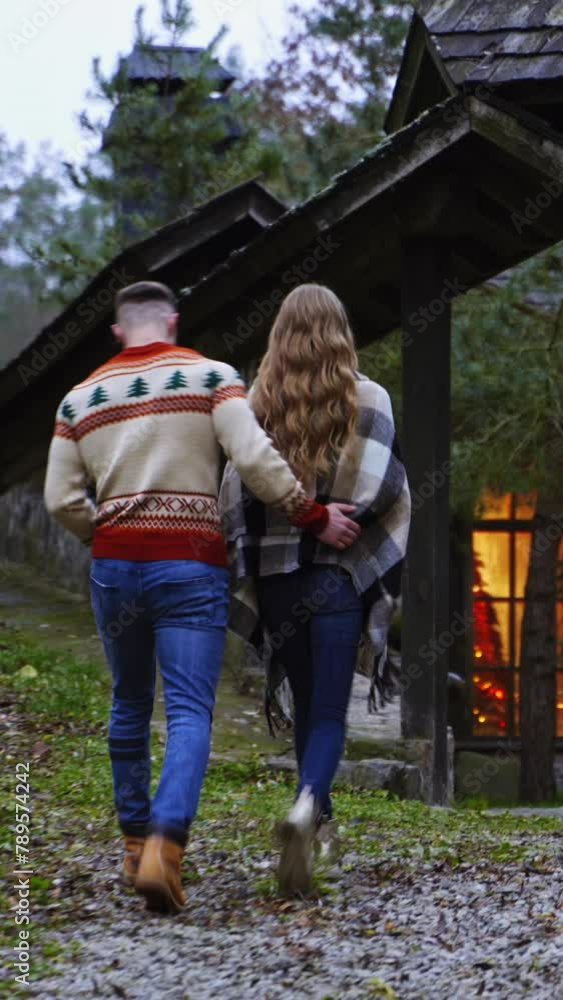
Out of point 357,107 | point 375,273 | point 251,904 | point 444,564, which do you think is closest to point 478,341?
point 375,273

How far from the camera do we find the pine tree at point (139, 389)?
4230mm

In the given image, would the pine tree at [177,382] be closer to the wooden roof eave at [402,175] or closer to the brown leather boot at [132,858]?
the brown leather boot at [132,858]

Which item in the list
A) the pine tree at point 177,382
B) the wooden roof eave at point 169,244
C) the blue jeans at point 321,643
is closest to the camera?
the pine tree at point 177,382

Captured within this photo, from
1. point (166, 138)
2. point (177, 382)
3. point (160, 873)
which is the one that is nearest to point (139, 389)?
point (177, 382)

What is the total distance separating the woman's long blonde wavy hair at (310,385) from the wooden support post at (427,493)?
2916 mm

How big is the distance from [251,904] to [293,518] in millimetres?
1133

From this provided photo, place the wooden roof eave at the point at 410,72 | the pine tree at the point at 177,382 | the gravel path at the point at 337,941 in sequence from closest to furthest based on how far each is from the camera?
the gravel path at the point at 337,941 < the pine tree at the point at 177,382 < the wooden roof eave at the point at 410,72

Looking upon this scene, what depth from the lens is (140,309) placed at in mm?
4379

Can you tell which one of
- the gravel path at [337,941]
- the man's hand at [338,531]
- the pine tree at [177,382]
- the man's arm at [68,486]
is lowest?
the gravel path at [337,941]

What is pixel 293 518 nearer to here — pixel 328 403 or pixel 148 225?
pixel 328 403

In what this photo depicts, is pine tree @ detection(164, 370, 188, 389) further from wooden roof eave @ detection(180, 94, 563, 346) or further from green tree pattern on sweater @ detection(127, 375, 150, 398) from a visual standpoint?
wooden roof eave @ detection(180, 94, 563, 346)

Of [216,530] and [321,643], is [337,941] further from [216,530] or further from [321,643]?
[216,530]

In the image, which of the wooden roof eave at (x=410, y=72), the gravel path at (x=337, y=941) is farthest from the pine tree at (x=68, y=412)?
the wooden roof eave at (x=410, y=72)

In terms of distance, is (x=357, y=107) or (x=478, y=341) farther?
(x=357, y=107)
